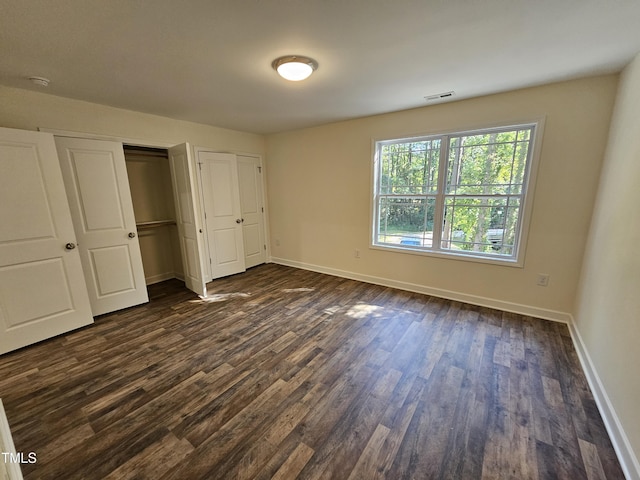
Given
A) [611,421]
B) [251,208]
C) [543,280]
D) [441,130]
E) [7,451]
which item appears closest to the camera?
[7,451]

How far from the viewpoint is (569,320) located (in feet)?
8.87

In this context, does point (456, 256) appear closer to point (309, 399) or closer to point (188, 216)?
point (309, 399)

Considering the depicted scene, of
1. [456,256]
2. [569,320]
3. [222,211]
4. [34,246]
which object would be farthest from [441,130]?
[34,246]

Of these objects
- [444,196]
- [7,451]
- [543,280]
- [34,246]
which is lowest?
[7,451]

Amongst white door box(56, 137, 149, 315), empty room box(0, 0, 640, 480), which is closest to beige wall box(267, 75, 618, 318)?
empty room box(0, 0, 640, 480)

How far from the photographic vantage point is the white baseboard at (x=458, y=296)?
2.83m

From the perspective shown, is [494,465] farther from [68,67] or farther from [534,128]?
[68,67]

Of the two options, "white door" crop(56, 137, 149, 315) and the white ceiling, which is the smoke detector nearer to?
the white ceiling

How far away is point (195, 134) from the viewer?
3.88 m

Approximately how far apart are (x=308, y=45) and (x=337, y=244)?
295cm

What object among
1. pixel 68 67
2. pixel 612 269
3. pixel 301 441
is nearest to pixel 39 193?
pixel 68 67

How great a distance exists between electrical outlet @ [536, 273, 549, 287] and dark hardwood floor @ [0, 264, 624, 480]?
41cm

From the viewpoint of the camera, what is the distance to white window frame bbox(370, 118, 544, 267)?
8.92 feet

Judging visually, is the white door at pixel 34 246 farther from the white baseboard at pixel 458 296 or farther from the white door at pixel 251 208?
the white baseboard at pixel 458 296
